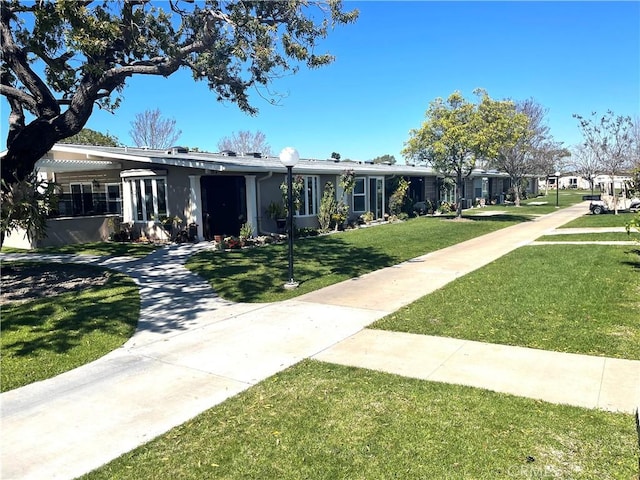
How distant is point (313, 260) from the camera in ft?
40.3

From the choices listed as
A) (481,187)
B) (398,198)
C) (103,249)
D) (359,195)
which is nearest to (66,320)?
(103,249)

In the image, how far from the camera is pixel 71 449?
3.54 metres

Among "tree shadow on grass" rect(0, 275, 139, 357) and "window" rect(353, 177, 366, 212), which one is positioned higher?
"window" rect(353, 177, 366, 212)

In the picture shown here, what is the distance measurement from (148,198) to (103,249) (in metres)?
2.72

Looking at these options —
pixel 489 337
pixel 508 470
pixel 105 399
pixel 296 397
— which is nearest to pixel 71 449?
pixel 105 399

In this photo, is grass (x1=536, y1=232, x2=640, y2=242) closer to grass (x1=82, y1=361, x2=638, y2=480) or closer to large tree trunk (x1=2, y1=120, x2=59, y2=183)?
grass (x1=82, y1=361, x2=638, y2=480)

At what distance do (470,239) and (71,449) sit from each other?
15.2 meters

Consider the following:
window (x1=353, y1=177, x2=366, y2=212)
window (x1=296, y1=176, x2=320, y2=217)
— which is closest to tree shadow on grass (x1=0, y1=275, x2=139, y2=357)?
window (x1=296, y1=176, x2=320, y2=217)

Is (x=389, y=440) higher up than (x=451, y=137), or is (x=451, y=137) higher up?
(x=451, y=137)

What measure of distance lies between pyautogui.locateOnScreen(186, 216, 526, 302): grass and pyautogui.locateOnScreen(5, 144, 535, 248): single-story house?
8.27ft

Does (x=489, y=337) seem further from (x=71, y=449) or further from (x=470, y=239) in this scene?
(x=470, y=239)

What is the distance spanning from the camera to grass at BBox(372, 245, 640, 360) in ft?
18.4

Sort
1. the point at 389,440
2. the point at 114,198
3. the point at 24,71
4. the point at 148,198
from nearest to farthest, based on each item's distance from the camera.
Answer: the point at 389,440, the point at 24,71, the point at 148,198, the point at 114,198

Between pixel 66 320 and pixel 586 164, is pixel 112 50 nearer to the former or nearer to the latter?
pixel 66 320
